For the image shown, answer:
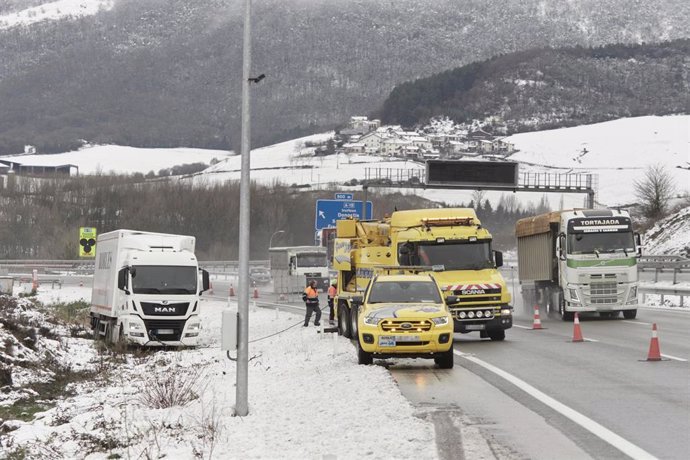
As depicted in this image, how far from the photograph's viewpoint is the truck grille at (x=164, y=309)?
32.1m

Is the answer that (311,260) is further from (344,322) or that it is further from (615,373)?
(615,373)

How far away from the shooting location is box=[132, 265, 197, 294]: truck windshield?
1271 inches

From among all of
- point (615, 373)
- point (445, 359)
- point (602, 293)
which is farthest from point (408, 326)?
point (602, 293)

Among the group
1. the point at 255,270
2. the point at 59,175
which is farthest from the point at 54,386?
the point at 59,175

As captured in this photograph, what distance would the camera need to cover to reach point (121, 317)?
106ft

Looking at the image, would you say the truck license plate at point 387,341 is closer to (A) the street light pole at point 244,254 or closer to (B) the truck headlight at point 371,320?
(B) the truck headlight at point 371,320

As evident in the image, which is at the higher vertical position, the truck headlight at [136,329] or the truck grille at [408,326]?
the truck grille at [408,326]

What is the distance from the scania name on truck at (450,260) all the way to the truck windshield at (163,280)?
4.84 m

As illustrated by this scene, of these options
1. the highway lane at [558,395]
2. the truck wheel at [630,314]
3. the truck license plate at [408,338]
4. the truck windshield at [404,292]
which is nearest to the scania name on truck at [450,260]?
the highway lane at [558,395]

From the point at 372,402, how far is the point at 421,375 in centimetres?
422

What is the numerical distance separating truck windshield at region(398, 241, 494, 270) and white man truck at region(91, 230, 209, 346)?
7.54 m

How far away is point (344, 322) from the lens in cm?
2998

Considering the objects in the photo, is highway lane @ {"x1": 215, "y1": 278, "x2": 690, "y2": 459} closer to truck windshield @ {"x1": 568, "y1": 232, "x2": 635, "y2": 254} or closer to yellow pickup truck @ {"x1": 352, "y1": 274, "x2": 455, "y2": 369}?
yellow pickup truck @ {"x1": 352, "y1": 274, "x2": 455, "y2": 369}

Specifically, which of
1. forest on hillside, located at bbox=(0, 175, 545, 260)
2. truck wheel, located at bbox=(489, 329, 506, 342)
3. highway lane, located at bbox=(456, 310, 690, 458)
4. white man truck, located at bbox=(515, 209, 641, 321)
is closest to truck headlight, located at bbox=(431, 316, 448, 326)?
highway lane, located at bbox=(456, 310, 690, 458)
